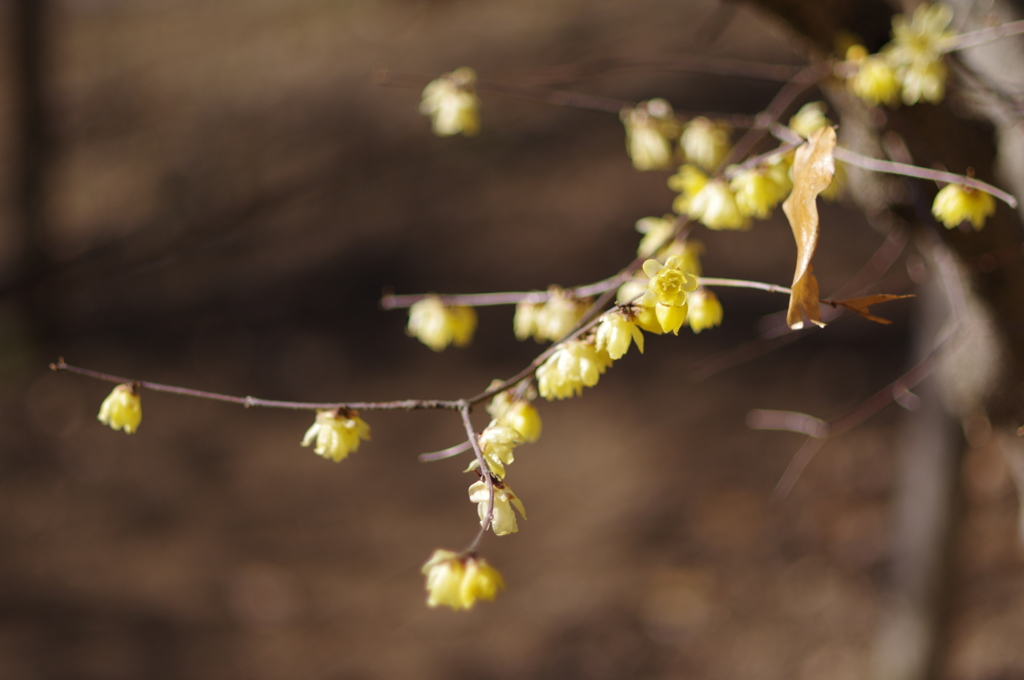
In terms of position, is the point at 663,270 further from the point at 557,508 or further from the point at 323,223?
the point at 323,223

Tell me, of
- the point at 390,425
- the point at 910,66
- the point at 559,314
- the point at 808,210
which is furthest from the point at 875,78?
the point at 390,425

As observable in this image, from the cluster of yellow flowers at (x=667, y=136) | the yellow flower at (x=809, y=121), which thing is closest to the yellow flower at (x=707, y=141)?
the cluster of yellow flowers at (x=667, y=136)

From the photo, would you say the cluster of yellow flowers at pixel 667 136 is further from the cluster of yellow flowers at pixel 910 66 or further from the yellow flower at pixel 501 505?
the yellow flower at pixel 501 505

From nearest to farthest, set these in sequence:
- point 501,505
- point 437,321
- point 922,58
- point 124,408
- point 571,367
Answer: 1. point 501,505
2. point 571,367
3. point 124,408
4. point 922,58
5. point 437,321

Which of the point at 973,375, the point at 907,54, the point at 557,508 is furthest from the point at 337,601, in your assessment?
the point at 907,54

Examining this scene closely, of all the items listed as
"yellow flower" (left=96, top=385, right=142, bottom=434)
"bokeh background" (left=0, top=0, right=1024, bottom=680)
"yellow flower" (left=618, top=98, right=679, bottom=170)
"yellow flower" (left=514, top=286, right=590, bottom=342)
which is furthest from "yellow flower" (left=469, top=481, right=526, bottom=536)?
"bokeh background" (left=0, top=0, right=1024, bottom=680)

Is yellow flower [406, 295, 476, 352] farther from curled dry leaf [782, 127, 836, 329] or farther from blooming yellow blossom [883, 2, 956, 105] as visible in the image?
blooming yellow blossom [883, 2, 956, 105]

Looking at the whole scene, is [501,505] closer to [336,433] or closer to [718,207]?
[336,433]
